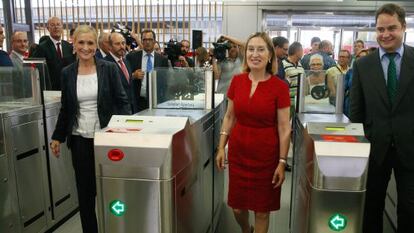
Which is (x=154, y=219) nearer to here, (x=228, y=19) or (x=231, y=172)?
(x=231, y=172)

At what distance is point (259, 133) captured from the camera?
1.87 metres

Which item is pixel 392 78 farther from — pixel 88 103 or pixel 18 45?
pixel 18 45

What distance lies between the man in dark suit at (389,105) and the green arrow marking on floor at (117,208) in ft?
4.03

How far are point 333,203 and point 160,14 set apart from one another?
23.8 ft

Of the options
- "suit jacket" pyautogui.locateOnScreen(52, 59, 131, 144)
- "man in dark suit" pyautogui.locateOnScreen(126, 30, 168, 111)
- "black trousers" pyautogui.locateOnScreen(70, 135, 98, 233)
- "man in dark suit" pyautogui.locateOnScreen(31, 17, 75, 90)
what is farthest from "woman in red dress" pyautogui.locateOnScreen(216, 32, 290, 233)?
"man in dark suit" pyautogui.locateOnScreen(31, 17, 75, 90)

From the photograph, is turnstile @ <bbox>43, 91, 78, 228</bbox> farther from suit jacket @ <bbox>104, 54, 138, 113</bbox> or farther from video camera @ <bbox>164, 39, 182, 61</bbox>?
video camera @ <bbox>164, 39, 182, 61</bbox>

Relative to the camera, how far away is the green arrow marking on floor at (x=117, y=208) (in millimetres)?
1538

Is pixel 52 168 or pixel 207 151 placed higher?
pixel 207 151

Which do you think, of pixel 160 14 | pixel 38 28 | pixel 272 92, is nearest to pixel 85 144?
pixel 272 92

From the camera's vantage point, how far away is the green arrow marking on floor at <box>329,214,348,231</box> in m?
1.49

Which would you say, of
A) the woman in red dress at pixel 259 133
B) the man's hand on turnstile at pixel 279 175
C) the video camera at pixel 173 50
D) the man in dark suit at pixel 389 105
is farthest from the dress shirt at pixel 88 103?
the video camera at pixel 173 50

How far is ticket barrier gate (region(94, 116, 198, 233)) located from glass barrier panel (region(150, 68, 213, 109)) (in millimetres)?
727

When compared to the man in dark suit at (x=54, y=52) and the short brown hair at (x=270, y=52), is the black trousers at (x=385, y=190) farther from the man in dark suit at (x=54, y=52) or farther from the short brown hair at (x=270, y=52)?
the man in dark suit at (x=54, y=52)

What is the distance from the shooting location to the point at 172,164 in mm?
1494
